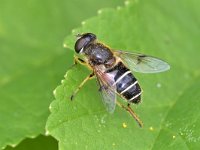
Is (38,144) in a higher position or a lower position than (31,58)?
lower

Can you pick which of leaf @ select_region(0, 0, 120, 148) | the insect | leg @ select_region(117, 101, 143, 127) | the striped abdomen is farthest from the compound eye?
leaf @ select_region(0, 0, 120, 148)

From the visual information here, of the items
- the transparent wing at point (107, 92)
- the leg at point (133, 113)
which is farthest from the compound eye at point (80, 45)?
the leg at point (133, 113)

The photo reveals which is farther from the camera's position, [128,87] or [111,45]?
[111,45]

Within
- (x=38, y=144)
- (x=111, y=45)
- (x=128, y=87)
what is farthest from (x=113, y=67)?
(x=38, y=144)

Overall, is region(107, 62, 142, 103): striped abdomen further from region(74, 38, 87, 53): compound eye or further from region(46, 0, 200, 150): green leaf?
region(74, 38, 87, 53): compound eye

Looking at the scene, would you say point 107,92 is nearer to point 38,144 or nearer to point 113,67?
point 113,67

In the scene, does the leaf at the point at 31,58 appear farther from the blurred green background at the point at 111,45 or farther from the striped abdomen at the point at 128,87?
the striped abdomen at the point at 128,87

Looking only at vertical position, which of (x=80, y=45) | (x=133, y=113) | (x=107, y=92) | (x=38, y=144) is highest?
(x=80, y=45)

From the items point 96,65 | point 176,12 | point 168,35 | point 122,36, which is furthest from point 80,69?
point 176,12
